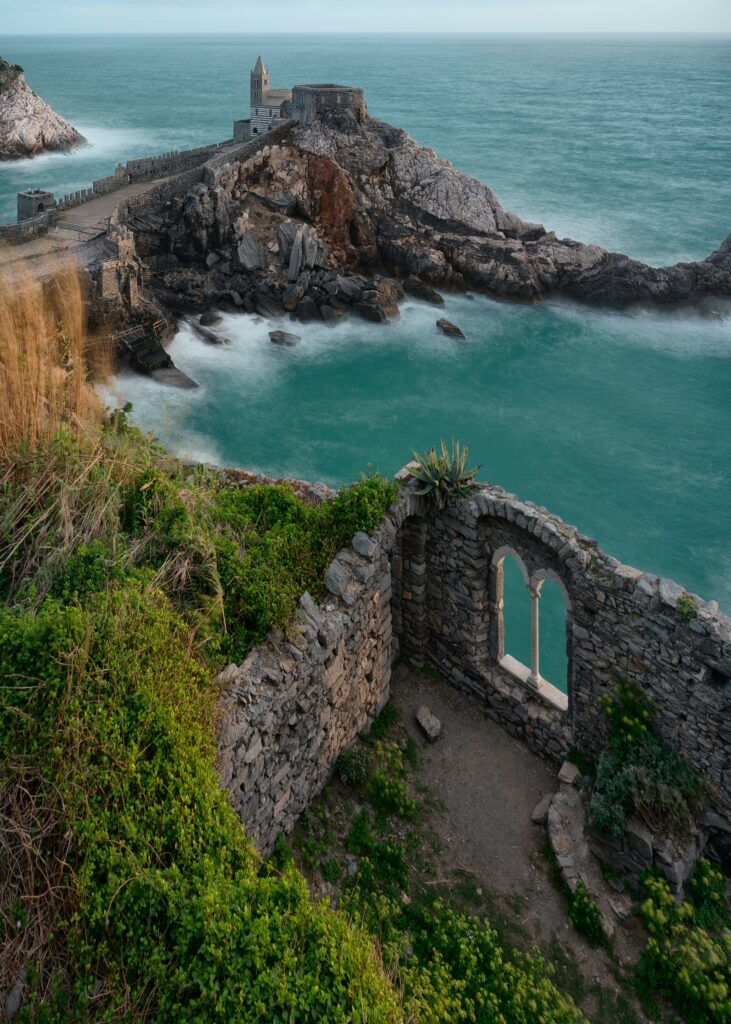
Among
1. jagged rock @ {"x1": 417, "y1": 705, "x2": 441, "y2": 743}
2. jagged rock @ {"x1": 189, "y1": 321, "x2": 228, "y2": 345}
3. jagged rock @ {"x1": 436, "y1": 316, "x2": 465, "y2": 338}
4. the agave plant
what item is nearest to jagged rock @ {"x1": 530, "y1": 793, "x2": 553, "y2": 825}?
jagged rock @ {"x1": 417, "y1": 705, "x2": 441, "y2": 743}

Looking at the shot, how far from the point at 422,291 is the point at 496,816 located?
2767 cm

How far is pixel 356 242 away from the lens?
36.0 m

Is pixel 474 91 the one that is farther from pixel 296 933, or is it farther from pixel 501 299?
pixel 296 933

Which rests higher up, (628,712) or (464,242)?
(464,242)

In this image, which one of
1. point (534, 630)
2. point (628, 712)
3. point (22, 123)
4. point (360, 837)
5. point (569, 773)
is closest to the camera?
point (360, 837)

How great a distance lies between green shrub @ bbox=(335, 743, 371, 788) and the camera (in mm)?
10484

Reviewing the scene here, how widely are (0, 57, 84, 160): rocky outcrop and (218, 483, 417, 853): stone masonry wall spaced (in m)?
65.2

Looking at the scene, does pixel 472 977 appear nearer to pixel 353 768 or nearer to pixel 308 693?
pixel 353 768

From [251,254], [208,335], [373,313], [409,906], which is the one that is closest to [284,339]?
[208,335]

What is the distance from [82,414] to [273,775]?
5.34m

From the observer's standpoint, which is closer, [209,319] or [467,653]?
[467,653]

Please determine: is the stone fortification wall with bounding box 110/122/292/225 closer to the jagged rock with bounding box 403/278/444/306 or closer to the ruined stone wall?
the jagged rock with bounding box 403/278/444/306

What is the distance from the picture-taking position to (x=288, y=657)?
8.95 meters

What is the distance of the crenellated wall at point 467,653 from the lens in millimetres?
8914
